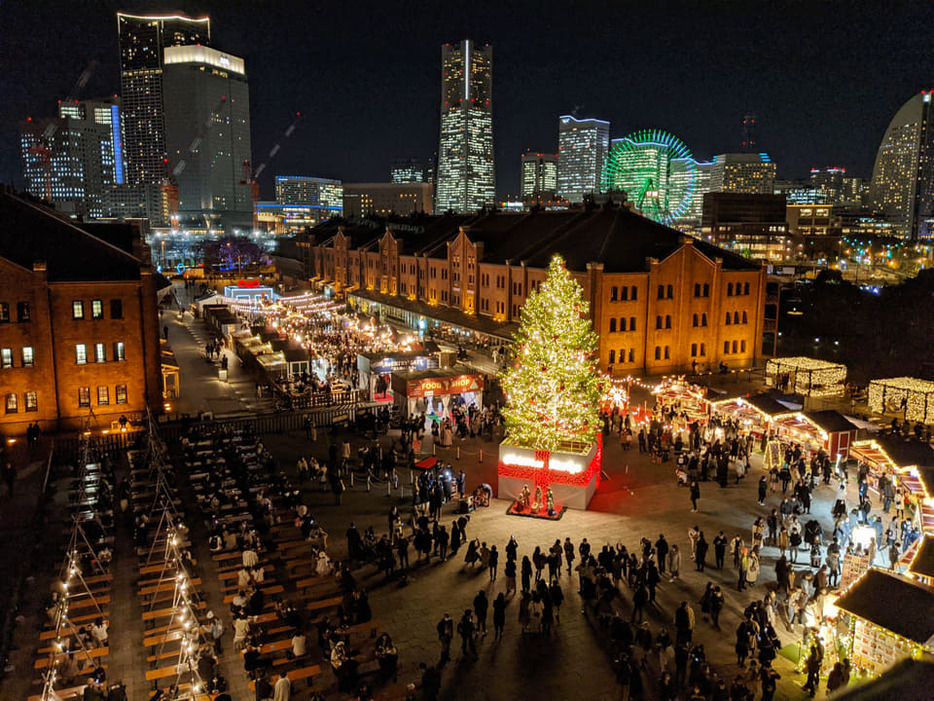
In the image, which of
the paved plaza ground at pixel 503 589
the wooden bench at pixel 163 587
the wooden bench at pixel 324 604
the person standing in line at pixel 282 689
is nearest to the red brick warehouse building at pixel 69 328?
the paved plaza ground at pixel 503 589

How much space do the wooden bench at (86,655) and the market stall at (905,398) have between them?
36.9 meters

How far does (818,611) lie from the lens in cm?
1638

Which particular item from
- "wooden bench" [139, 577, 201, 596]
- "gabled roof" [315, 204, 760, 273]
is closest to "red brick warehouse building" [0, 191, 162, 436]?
"wooden bench" [139, 577, 201, 596]

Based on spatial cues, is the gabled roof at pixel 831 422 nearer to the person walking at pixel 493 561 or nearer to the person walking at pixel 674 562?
the person walking at pixel 674 562

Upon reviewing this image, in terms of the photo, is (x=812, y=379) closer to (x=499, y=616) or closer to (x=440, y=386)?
(x=440, y=386)

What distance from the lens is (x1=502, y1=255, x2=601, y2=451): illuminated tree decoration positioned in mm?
24562

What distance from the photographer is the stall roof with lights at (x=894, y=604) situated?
12.7 meters

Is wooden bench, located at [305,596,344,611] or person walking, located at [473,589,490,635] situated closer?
person walking, located at [473,589,490,635]

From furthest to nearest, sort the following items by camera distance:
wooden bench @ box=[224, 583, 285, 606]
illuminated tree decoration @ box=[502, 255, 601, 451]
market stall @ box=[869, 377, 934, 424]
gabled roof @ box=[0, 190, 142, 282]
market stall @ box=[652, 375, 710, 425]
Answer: market stall @ box=[869, 377, 934, 424] → market stall @ box=[652, 375, 710, 425] → gabled roof @ box=[0, 190, 142, 282] → illuminated tree decoration @ box=[502, 255, 601, 451] → wooden bench @ box=[224, 583, 285, 606]

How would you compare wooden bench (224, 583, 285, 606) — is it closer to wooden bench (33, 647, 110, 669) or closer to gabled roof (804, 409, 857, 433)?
wooden bench (33, 647, 110, 669)

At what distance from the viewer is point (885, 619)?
13102 mm

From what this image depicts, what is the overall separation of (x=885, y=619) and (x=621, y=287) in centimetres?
3245

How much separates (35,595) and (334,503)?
9.41m

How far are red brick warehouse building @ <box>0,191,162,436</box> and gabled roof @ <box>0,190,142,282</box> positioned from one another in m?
0.05
